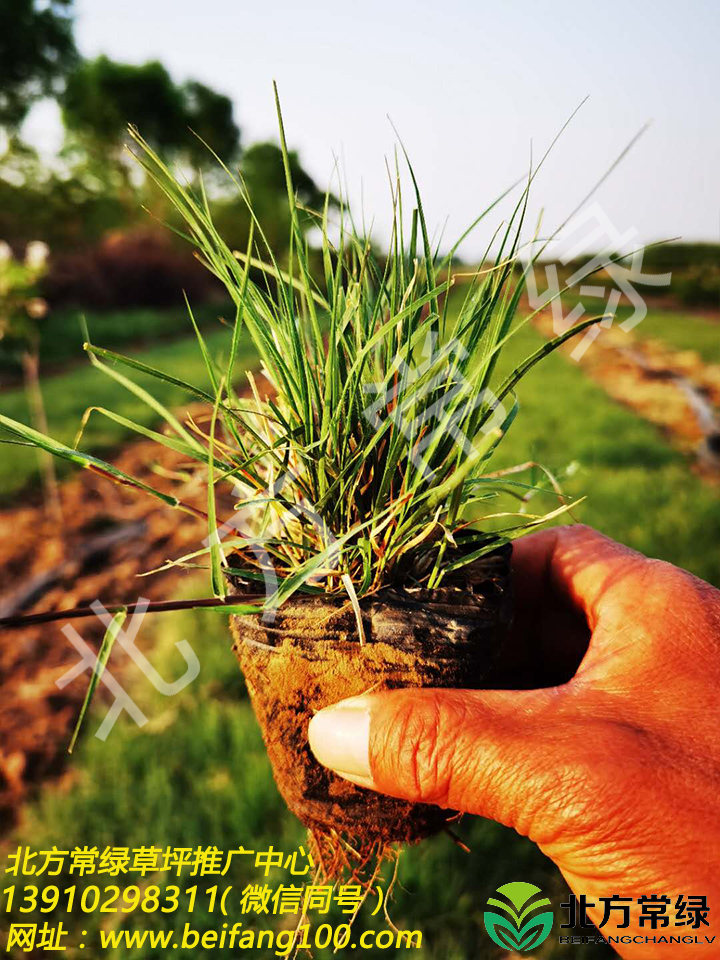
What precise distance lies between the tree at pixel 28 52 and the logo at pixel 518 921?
2978cm

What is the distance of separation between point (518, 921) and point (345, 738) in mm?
814

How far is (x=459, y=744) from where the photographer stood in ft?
2.83

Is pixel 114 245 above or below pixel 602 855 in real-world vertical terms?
below

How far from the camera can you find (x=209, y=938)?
61.1 inches

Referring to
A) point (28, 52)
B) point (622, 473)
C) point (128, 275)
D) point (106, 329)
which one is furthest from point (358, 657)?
point (28, 52)

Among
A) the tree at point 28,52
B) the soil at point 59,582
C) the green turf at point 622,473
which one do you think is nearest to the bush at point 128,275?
the tree at point 28,52

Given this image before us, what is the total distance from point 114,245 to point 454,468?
2368cm

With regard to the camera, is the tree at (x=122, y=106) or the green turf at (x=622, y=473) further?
the tree at (x=122, y=106)

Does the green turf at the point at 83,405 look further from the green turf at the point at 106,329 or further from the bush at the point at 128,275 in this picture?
the bush at the point at 128,275

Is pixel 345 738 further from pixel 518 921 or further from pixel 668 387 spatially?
pixel 668 387

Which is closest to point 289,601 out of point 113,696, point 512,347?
point 113,696

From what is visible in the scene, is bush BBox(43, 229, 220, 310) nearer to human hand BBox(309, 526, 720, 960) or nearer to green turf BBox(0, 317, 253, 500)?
green turf BBox(0, 317, 253, 500)

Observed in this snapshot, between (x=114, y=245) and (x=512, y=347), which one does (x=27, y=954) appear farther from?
(x=114, y=245)

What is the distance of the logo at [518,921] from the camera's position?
51.0 inches
